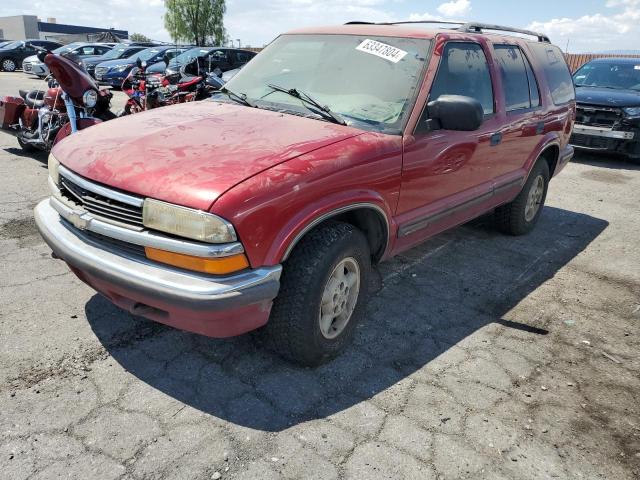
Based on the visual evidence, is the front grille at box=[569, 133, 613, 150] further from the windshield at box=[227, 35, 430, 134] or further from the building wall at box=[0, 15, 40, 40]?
the building wall at box=[0, 15, 40, 40]

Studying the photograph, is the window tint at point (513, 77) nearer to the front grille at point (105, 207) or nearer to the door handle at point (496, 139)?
the door handle at point (496, 139)

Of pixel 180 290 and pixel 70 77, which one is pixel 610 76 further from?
pixel 180 290

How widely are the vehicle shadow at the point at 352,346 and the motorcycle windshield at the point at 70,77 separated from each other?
3740mm

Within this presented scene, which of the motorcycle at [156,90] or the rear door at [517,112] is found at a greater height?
the rear door at [517,112]

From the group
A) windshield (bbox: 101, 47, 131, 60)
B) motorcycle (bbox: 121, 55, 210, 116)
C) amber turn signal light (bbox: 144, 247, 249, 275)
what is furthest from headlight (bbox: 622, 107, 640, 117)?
windshield (bbox: 101, 47, 131, 60)

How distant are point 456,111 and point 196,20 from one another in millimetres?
46191

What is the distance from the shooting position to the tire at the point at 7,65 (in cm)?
2436

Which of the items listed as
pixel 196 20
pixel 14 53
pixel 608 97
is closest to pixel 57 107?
pixel 608 97

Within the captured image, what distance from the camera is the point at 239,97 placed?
375 centimetres

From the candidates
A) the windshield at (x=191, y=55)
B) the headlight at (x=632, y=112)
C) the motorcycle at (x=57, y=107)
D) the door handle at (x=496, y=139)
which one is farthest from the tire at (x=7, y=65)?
the door handle at (x=496, y=139)

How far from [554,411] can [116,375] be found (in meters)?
2.39

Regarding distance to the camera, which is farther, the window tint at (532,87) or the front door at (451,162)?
the window tint at (532,87)

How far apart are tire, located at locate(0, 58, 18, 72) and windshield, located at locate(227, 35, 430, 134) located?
84.6ft

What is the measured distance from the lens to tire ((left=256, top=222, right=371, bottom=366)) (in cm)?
266
